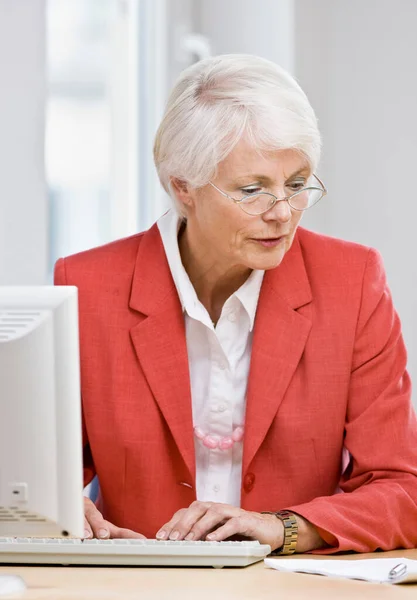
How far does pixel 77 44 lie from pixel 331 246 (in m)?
1.90

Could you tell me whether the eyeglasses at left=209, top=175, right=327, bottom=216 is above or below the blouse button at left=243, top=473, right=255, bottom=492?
above

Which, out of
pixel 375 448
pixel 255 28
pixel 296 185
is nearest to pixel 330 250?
pixel 296 185

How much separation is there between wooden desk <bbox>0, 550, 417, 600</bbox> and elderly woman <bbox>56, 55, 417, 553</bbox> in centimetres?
34

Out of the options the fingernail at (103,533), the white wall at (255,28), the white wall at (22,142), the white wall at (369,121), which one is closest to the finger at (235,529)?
the fingernail at (103,533)

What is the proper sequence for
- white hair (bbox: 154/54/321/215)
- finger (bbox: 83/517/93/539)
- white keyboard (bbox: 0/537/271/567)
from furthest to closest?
white hair (bbox: 154/54/321/215), finger (bbox: 83/517/93/539), white keyboard (bbox: 0/537/271/567)

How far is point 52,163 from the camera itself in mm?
3646

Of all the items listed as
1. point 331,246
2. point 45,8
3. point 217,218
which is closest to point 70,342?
point 217,218

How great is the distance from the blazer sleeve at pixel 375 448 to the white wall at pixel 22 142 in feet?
3.24

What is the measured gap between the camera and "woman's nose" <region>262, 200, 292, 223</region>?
75.3 inches

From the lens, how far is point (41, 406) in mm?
1399

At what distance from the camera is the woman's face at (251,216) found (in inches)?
75.3

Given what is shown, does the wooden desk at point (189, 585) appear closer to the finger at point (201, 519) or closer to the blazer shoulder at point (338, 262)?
the finger at point (201, 519)

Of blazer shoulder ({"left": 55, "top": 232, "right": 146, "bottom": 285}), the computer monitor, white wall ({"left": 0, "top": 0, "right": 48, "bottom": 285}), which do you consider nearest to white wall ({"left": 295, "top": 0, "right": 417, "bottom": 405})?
white wall ({"left": 0, "top": 0, "right": 48, "bottom": 285})

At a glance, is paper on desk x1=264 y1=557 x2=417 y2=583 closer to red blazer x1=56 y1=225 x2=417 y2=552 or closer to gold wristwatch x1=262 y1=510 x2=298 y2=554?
gold wristwatch x1=262 y1=510 x2=298 y2=554
